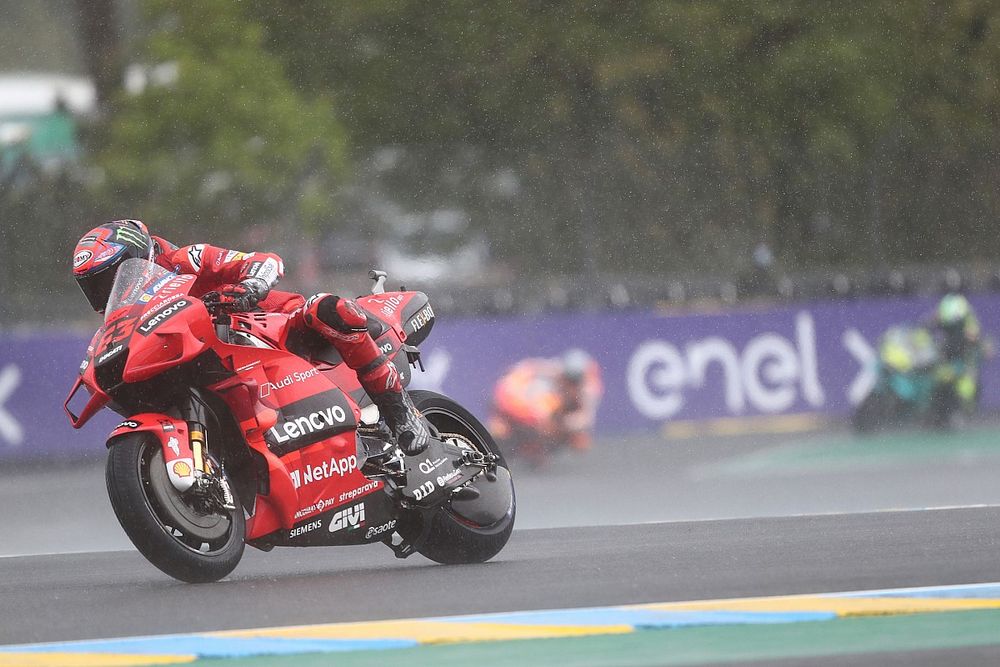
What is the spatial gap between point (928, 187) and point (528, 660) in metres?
10.9

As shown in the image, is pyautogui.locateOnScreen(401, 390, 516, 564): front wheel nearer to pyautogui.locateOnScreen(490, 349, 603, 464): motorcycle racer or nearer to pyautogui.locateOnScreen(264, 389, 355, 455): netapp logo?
pyautogui.locateOnScreen(264, 389, 355, 455): netapp logo

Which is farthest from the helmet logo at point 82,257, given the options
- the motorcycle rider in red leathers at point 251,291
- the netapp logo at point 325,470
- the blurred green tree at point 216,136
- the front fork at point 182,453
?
the blurred green tree at point 216,136

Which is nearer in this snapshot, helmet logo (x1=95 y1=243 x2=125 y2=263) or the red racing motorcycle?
the red racing motorcycle

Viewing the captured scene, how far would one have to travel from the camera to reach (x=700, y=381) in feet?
40.2

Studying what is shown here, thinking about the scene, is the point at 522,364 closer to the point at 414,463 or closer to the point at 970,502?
the point at 970,502

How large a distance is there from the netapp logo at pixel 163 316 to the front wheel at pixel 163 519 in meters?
0.34

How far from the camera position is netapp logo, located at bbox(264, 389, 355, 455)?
19.2ft

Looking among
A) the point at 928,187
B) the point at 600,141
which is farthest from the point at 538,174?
the point at 928,187

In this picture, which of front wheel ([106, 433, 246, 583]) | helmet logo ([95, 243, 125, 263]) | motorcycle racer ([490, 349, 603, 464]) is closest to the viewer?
front wheel ([106, 433, 246, 583])

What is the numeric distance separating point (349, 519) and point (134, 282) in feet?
3.71

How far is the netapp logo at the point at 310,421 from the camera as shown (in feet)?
19.2

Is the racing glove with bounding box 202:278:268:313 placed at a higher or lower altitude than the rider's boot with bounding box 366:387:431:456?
higher

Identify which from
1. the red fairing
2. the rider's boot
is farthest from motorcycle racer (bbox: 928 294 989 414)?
the rider's boot

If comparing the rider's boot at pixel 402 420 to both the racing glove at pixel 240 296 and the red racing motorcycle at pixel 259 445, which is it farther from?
the racing glove at pixel 240 296
